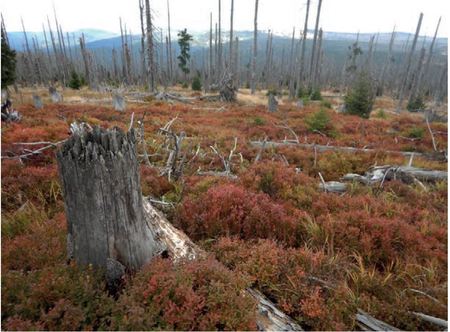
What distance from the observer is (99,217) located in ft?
9.34

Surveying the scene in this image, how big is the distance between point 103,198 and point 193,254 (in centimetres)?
139

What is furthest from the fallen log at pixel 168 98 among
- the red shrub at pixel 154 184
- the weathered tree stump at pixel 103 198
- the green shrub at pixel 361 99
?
the weathered tree stump at pixel 103 198

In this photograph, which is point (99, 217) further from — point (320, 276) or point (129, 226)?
point (320, 276)

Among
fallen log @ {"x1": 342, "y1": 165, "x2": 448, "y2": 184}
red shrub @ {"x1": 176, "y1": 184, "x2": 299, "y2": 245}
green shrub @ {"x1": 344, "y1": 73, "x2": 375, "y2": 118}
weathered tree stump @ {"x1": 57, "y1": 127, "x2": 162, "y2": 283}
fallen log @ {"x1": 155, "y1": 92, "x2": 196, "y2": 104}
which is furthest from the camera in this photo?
fallen log @ {"x1": 155, "y1": 92, "x2": 196, "y2": 104}

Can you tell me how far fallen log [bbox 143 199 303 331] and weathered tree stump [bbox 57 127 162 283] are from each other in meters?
0.46

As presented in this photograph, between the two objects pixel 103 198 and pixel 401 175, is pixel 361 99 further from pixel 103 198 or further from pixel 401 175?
pixel 103 198

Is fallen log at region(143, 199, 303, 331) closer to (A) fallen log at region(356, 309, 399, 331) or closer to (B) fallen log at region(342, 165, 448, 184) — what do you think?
(A) fallen log at region(356, 309, 399, 331)

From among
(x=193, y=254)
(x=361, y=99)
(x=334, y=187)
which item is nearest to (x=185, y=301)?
(x=193, y=254)

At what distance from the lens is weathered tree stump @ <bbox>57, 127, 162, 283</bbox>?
2.73 metres

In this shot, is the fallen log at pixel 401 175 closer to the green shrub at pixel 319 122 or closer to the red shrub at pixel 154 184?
the red shrub at pixel 154 184

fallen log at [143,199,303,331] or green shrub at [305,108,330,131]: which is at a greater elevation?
fallen log at [143,199,303,331]

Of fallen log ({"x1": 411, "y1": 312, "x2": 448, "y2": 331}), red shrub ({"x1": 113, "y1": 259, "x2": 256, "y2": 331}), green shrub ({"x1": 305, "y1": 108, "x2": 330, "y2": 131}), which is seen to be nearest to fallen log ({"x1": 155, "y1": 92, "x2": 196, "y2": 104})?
green shrub ({"x1": 305, "y1": 108, "x2": 330, "y2": 131})

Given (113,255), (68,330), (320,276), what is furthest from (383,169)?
(68,330)

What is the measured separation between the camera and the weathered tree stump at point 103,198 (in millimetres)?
2729
